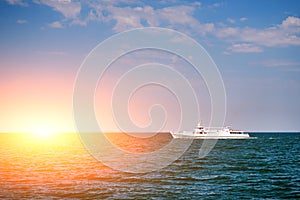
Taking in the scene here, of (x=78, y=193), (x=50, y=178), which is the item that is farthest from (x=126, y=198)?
(x=50, y=178)

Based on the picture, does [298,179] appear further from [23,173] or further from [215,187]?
[23,173]

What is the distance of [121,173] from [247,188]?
22.3 metres

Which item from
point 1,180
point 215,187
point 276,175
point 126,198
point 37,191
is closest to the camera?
point 126,198

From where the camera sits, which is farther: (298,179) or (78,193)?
(298,179)

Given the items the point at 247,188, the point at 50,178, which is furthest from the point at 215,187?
the point at 50,178

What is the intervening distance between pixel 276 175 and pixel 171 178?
16.6m

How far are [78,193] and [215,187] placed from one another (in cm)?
1664

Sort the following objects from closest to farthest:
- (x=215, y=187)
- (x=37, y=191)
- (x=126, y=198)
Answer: (x=126, y=198)
(x=37, y=191)
(x=215, y=187)

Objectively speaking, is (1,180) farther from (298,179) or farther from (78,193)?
(298,179)

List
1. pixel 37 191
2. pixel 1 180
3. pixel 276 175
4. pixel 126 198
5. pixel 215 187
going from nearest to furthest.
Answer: pixel 126 198, pixel 37 191, pixel 215 187, pixel 1 180, pixel 276 175

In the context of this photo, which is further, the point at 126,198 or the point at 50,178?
the point at 50,178

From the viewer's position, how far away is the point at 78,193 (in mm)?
42719

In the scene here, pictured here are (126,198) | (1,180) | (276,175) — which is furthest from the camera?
(276,175)

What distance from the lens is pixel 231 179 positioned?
53.8 meters
